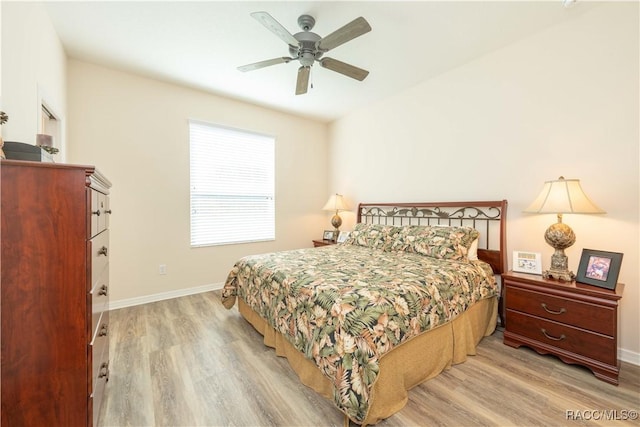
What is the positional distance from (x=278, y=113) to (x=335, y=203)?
175 centimetres

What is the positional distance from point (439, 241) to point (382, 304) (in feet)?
4.64

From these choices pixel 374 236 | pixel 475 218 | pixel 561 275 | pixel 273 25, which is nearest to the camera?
pixel 273 25

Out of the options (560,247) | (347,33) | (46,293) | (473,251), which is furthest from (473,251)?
(46,293)

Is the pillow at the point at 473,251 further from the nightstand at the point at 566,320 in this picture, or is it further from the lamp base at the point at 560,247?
the lamp base at the point at 560,247

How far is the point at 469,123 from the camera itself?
2.91m

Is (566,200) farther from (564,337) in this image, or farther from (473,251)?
(564,337)

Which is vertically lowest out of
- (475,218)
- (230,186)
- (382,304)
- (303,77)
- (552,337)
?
(552,337)

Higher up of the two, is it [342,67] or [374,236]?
[342,67]

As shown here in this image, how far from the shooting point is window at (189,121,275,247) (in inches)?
144

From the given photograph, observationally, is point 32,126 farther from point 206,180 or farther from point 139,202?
point 206,180

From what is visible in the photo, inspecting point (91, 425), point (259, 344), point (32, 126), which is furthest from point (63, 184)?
point (259, 344)

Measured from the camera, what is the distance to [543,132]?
2408mm

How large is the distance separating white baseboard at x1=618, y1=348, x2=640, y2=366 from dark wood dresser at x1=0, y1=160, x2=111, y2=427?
350cm

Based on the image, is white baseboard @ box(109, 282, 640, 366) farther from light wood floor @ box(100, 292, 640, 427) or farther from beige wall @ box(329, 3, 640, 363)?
beige wall @ box(329, 3, 640, 363)
